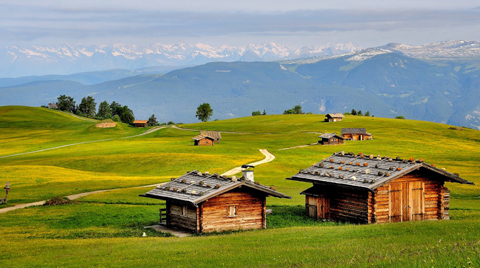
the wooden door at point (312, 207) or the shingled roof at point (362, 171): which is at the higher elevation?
the shingled roof at point (362, 171)

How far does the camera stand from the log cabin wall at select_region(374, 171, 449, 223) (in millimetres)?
34500

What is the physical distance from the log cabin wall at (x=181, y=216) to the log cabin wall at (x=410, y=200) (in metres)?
11.5

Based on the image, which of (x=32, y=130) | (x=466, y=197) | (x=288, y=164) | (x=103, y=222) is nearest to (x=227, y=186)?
(x=103, y=222)

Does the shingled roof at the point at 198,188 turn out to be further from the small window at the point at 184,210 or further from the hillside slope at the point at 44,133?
the hillside slope at the point at 44,133

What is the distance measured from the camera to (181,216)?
111 feet

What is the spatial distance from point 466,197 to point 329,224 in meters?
26.9

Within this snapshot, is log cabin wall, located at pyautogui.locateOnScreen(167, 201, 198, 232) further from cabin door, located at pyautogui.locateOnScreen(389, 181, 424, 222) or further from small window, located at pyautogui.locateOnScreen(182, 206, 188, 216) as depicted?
cabin door, located at pyautogui.locateOnScreen(389, 181, 424, 222)

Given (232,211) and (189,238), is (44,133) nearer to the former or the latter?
(232,211)

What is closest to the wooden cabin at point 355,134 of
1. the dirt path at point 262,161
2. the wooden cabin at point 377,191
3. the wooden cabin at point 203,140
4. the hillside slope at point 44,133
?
the dirt path at point 262,161

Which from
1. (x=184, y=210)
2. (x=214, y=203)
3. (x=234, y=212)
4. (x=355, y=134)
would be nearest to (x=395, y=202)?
(x=234, y=212)

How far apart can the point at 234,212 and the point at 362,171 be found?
903 cm

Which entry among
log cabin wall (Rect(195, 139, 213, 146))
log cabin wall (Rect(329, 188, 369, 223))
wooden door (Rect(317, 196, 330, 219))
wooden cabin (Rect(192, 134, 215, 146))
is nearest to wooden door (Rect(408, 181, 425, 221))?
log cabin wall (Rect(329, 188, 369, 223))

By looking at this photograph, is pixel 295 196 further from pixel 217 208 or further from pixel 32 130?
pixel 32 130

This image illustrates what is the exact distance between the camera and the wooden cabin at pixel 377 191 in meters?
34.2
